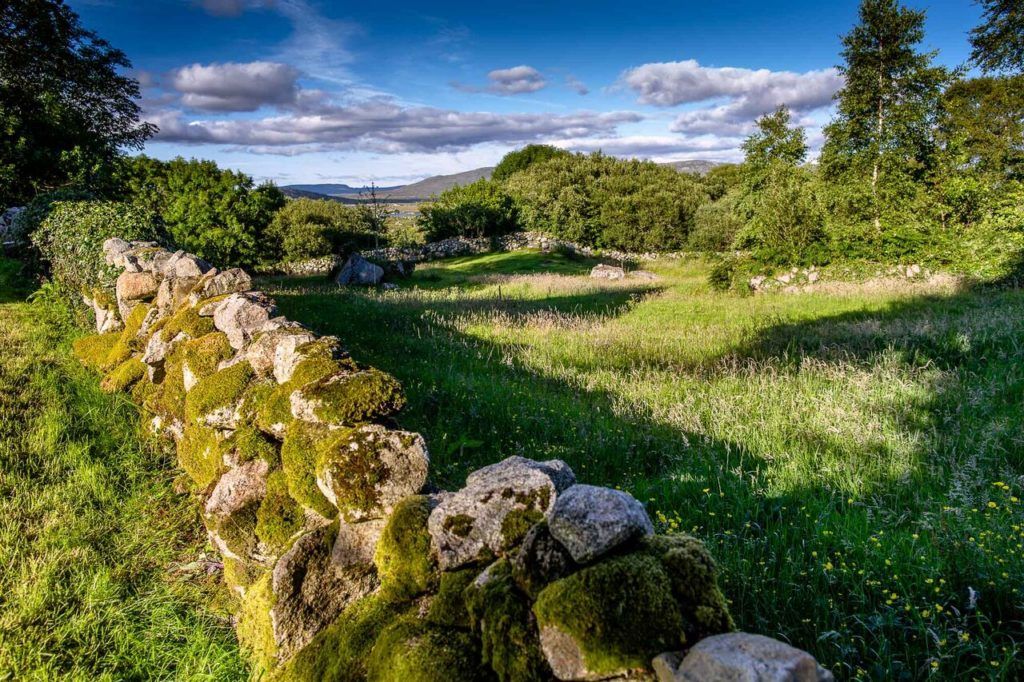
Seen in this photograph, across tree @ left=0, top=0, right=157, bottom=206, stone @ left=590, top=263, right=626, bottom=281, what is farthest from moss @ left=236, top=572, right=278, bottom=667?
stone @ left=590, top=263, right=626, bottom=281

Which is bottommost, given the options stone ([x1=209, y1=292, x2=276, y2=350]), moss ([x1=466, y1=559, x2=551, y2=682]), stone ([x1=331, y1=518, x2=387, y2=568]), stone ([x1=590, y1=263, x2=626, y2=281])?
stone ([x1=590, y1=263, x2=626, y2=281])

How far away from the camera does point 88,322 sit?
9.27 m

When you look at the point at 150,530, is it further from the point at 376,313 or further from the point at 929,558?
the point at 376,313

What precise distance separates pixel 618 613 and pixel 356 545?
1585 millimetres

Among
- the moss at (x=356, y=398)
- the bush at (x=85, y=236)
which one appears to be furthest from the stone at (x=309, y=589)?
the bush at (x=85, y=236)

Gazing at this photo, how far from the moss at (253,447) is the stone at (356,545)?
105 cm

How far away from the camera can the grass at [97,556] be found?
9.44 feet

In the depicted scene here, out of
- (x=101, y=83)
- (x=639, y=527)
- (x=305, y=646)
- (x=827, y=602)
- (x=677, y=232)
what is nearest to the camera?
(x=639, y=527)

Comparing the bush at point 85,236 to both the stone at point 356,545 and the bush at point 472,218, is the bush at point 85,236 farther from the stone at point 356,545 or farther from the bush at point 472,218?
the bush at point 472,218

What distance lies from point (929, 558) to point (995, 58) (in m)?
33.4

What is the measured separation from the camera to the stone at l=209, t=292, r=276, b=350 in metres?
4.60

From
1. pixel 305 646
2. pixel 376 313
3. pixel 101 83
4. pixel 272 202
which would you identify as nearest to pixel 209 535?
pixel 305 646

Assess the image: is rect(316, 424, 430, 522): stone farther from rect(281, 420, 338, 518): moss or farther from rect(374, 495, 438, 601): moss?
rect(281, 420, 338, 518): moss

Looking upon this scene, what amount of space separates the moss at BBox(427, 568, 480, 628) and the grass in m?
1.48
